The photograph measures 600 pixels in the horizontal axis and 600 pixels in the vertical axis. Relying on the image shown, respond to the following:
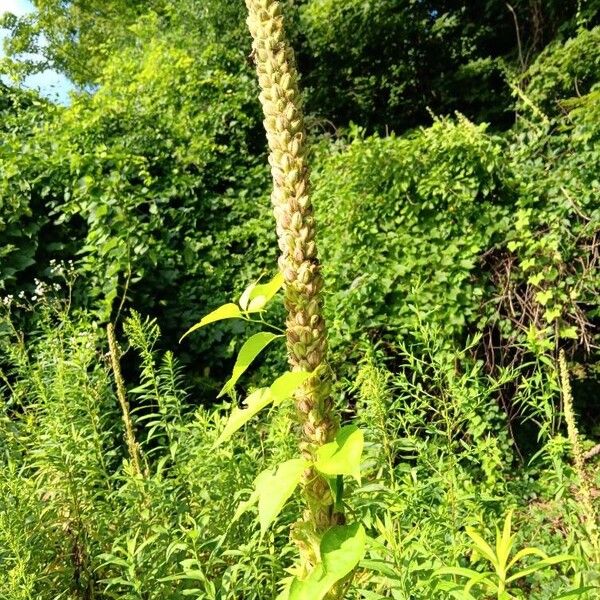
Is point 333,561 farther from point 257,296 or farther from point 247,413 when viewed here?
point 257,296

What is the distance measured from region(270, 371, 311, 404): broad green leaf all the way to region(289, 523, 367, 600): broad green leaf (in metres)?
0.24

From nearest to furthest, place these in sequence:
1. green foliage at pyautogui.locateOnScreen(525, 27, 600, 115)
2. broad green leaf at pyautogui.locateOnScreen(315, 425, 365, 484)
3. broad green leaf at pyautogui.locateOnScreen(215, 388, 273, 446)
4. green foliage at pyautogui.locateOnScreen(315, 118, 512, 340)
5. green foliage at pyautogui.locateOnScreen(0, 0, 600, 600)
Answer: broad green leaf at pyautogui.locateOnScreen(315, 425, 365, 484), broad green leaf at pyautogui.locateOnScreen(215, 388, 273, 446), green foliage at pyautogui.locateOnScreen(0, 0, 600, 600), green foliage at pyautogui.locateOnScreen(315, 118, 512, 340), green foliage at pyautogui.locateOnScreen(525, 27, 600, 115)

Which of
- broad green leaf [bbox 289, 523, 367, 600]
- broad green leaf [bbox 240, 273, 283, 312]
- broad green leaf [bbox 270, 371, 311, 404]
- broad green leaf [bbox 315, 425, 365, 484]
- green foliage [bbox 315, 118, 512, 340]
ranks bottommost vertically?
broad green leaf [bbox 289, 523, 367, 600]

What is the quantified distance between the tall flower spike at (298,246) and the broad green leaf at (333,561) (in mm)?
49

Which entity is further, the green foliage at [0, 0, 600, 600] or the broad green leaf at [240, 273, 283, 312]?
the green foliage at [0, 0, 600, 600]

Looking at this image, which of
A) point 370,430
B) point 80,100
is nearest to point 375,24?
point 80,100

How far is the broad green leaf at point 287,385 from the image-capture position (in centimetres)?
95

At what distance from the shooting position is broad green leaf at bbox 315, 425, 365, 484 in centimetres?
91

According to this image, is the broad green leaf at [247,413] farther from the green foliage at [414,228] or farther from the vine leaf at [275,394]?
the green foliage at [414,228]

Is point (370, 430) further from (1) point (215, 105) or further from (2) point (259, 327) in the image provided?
(1) point (215, 105)

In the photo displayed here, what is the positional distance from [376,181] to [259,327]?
1546 millimetres

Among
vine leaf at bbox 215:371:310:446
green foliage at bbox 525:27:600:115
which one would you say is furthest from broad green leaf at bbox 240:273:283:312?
green foliage at bbox 525:27:600:115

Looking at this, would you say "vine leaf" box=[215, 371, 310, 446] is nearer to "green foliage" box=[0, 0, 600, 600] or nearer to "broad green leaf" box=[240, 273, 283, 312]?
"green foliage" box=[0, 0, 600, 600]

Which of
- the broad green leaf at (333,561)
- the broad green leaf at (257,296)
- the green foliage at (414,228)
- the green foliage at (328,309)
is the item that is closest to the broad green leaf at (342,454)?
the green foliage at (328,309)
